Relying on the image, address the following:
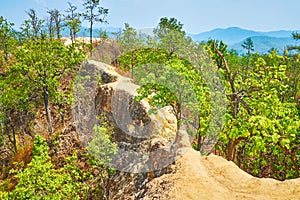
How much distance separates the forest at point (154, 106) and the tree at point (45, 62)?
0.09 meters

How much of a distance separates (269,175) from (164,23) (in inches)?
901

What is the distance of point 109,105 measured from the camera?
25.3 meters

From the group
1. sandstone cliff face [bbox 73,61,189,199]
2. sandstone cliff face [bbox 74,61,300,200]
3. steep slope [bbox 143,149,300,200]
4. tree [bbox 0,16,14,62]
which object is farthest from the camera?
tree [bbox 0,16,14,62]

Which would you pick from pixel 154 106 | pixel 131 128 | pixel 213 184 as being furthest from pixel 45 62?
pixel 213 184

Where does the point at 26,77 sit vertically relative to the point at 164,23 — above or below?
below

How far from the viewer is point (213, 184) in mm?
10312

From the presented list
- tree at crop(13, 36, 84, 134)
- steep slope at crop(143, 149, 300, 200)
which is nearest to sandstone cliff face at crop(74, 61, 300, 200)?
steep slope at crop(143, 149, 300, 200)

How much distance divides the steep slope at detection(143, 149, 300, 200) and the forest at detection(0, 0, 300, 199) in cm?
104

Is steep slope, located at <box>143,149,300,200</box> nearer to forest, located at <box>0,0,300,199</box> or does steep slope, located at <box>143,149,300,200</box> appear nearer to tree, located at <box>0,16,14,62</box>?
forest, located at <box>0,0,300,199</box>

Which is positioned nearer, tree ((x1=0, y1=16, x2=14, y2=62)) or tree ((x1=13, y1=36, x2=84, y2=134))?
tree ((x1=13, y1=36, x2=84, y2=134))

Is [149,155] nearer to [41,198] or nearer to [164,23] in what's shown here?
[41,198]

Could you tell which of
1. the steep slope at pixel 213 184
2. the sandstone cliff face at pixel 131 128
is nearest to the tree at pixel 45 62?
the sandstone cliff face at pixel 131 128

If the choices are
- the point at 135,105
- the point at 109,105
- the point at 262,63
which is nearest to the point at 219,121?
the point at 262,63

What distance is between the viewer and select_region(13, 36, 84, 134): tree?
24.8m
